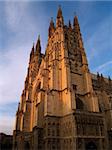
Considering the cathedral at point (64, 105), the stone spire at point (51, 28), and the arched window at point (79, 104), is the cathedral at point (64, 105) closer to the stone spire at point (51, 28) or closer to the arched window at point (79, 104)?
the arched window at point (79, 104)

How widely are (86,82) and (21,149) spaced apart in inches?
764

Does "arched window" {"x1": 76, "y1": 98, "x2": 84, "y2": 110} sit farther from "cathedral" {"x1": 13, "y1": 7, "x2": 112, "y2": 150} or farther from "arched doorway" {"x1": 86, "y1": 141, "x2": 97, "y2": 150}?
"arched doorway" {"x1": 86, "y1": 141, "x2": 97, "y2": 150}

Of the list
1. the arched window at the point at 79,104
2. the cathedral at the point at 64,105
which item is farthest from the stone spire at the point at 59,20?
the arched window at the point at 79,104

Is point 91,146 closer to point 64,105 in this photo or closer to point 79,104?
point 64,105

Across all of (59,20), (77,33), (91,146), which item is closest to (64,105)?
(91,146)

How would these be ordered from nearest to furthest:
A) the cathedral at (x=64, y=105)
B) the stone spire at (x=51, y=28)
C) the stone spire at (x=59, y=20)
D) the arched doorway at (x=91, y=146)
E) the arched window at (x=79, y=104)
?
the arched doorway at (x=91, y=146)
the cathedral at (x=64, y=105)
the arched window at (x=79, y=104)
the stone spire at (x=59, y=20)
the stone spire at (x=51, y=28)

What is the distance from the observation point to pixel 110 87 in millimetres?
41406

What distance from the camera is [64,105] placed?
96.2 feet

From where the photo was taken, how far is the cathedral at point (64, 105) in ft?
84.8

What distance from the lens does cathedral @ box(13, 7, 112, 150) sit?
1018 inches

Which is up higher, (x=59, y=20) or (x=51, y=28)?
(x=51, y=28)

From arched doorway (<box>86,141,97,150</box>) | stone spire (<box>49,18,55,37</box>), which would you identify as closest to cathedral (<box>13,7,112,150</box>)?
arched doorway (<box>86,141,97,150</box>)

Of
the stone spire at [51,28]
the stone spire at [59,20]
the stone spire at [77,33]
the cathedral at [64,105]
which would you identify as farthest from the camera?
the stone spire at [51,28]

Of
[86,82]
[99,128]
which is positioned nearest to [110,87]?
[86,82]
